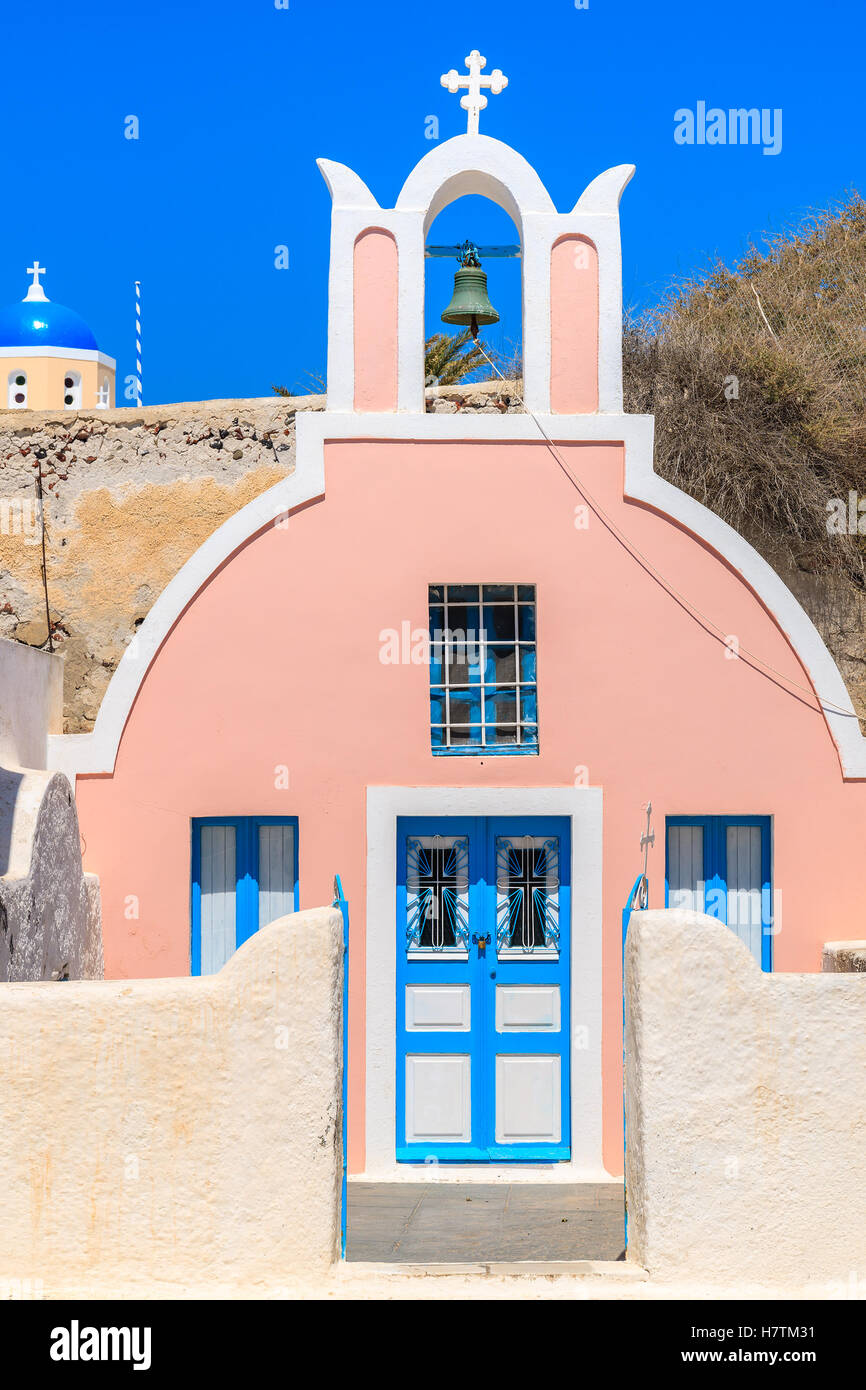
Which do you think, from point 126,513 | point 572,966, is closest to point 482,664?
point 572,966

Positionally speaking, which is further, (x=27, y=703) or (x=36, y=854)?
(x=27, y=703)

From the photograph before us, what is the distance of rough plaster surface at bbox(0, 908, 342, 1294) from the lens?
5.34 meters

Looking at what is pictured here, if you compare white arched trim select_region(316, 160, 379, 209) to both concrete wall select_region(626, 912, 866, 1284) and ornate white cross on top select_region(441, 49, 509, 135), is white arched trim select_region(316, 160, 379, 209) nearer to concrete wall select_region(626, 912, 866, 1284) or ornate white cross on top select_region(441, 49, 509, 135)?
ornate white cross on top select_region(441, 49, 509, 135)

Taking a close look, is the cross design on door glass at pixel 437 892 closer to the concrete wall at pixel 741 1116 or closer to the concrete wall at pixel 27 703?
the concrete wall at pixel 27 703

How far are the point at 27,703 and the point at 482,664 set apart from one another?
304cm

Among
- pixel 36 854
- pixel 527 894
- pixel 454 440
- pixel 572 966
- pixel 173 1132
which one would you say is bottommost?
pixel 173 1132

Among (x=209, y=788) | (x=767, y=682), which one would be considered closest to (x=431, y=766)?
(x=209, y=788)

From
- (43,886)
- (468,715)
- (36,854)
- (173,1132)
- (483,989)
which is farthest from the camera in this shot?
(468,715)

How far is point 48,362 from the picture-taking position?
22438mm

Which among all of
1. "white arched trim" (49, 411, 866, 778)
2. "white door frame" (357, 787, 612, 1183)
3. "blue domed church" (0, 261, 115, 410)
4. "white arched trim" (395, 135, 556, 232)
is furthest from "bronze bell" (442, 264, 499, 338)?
"blue domed church" (0, 261, 115, 410)

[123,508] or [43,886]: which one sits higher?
[123,508]

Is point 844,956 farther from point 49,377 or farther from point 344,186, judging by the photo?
point 49,377

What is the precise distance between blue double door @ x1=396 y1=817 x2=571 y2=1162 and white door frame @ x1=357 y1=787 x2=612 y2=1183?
111 mm

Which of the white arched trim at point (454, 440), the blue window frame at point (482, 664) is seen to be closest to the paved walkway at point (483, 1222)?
the blue window frame at point (482, 664)
